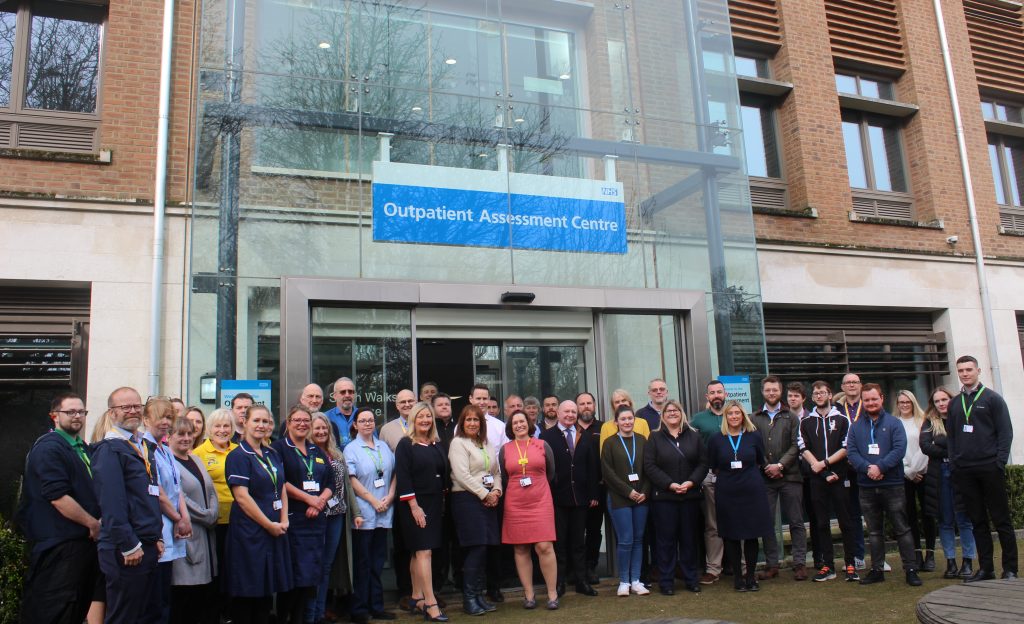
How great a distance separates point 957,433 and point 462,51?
20.6 feet

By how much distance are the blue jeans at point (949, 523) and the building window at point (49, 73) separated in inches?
382

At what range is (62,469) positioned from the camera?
511 centimetres

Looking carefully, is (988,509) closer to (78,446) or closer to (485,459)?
(485,459)

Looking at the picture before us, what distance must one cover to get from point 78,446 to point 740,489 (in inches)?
214

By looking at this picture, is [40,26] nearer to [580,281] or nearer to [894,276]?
[580,281]

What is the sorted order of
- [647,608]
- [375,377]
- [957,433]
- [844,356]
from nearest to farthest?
[647,608] < [957,433] < [375,377] < [844,356]

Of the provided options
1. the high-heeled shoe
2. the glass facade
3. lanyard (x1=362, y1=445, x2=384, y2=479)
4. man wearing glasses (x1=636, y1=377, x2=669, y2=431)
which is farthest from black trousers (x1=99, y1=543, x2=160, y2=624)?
man wearing glasses (x1=636, y1=377, x2=669, y2=431)

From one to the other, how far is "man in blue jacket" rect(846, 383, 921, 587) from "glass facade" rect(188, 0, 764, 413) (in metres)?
1.90

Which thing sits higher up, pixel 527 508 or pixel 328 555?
pixel 527 508

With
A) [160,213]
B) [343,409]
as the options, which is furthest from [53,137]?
[343,409]

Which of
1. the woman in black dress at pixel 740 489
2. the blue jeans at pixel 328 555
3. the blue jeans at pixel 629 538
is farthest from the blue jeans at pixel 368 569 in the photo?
the woman in black dress at pixel 740 489

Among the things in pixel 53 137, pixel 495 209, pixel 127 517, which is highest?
pixel 53 137

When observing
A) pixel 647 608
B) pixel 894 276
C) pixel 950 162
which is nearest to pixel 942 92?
pixel 950 162

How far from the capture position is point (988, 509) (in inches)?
284
